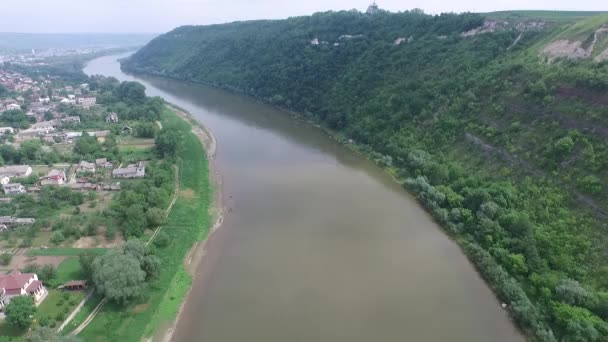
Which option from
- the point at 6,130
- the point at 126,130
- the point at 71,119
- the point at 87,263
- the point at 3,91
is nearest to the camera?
the point at 87,263

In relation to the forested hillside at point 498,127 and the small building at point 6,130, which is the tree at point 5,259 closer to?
the forested hillside at point 498,127

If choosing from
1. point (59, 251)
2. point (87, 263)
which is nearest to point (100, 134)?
point (59, 251)

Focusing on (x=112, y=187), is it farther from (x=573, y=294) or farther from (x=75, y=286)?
(x=573, y=294)

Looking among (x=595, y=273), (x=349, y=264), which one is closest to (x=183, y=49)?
(x=349, y=264)

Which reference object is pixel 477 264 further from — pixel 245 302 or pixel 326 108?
pixel 326 108

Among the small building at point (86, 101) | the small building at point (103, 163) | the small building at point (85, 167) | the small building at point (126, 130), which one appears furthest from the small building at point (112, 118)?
the small building at point (85, 167)

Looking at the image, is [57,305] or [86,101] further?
[86,101]

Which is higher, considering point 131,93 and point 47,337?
point 131,93
